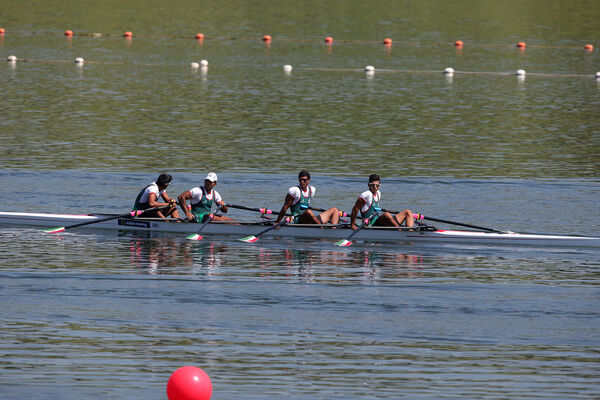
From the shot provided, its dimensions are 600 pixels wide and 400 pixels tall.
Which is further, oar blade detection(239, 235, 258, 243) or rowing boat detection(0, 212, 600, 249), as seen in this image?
oar blade detection(239, 235, 258, 243)

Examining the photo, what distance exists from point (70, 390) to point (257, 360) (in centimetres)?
243

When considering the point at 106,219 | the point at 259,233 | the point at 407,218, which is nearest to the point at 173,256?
the point at 259,233

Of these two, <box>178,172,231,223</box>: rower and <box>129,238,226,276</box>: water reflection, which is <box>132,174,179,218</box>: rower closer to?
<box>178,172,231,223</box>: rower

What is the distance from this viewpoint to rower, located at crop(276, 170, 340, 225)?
20.9m

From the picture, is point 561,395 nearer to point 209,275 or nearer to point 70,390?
point 70,390

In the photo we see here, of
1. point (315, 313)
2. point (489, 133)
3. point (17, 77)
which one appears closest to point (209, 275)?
point (315, 313)

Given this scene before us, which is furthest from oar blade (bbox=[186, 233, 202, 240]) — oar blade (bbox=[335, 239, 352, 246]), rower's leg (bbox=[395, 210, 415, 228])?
rower's leg (bbox=[395, 210, 415, 228])

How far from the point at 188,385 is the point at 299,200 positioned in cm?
996

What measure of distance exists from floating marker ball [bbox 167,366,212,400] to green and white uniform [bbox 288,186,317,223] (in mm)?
9710

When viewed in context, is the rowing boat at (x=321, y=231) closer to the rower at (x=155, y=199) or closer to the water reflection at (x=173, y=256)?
the rower at (x=155, y=199)

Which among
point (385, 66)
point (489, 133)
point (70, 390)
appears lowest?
point (70, 390)

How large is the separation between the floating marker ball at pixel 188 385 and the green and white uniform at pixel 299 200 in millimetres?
9710

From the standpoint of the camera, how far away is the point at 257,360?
13.4 metres

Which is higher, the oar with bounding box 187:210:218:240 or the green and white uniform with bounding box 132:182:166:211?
the green and white uniform with bounding box 132:182:166:211
